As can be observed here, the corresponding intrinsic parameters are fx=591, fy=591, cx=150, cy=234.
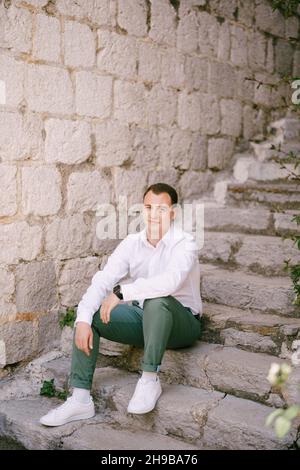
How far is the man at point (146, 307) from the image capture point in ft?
10.5

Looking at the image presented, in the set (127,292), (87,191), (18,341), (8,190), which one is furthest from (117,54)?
(18,341)

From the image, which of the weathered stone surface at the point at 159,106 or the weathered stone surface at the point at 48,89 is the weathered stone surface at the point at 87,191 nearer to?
the weathered stone surface at the point at 48,89

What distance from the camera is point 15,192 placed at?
12.3ft

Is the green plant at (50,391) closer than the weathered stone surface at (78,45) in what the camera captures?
Yes

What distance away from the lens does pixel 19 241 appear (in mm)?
3807

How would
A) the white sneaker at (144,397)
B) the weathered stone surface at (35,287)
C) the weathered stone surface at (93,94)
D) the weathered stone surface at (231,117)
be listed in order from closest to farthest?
the white sneaker at (144,397), the weathered stone surface at (35,287), the weathered stone surface at (93,94), the weathered stone surface at (231,117)

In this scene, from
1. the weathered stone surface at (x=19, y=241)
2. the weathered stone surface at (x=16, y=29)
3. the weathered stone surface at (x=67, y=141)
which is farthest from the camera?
the weathered stone surface at (x=67, y=141)

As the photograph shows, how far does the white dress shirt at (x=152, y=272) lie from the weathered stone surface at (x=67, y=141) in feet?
2.73

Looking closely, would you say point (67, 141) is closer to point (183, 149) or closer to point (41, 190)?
point (41, 190)

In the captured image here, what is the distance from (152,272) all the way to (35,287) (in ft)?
2.86

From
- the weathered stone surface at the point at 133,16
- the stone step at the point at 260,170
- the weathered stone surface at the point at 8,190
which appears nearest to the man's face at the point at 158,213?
the weathered stone surface at the point at 8,190

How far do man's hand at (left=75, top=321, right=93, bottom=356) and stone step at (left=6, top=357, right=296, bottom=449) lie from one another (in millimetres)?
364

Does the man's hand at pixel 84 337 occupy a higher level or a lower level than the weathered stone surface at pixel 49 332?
higher
